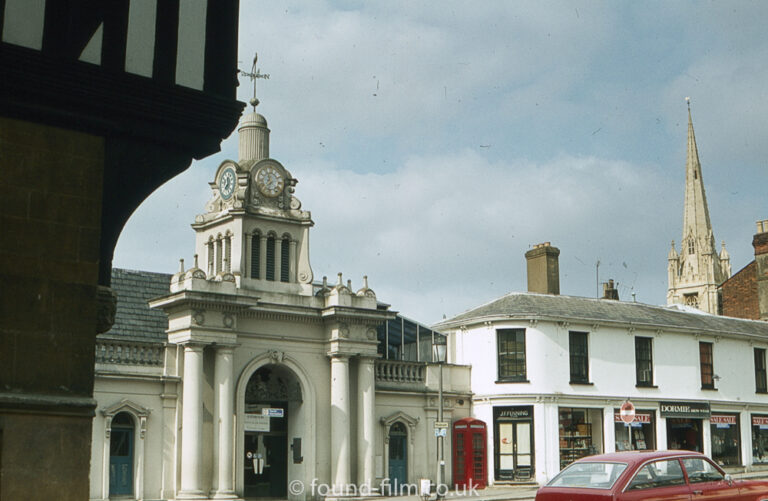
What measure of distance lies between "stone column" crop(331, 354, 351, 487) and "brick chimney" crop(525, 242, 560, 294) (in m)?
12.2

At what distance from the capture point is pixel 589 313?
1533 inches

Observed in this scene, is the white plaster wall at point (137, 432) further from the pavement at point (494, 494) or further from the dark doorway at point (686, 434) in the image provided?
the dark doorway at point (686, 434)

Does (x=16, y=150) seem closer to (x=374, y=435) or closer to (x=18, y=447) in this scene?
(x=18, y=447)

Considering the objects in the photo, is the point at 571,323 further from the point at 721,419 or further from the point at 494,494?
the point at 721,419

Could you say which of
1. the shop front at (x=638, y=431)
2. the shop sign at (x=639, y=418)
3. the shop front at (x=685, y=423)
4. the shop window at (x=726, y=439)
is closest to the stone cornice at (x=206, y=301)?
the shop sign at (x=639, y=418)

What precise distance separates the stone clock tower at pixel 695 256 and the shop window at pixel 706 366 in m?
81.4

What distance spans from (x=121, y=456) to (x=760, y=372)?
28341 mm

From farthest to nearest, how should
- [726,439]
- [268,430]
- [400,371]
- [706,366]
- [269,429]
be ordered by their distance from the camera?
1. [726,439]
2. [706,366]
3. [400,371]
4. [269,429]
5. [268,430]

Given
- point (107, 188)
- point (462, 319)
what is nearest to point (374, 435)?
point (462, 319)

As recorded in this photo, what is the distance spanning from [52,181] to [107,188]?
3.85 feet

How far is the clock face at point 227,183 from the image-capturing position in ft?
106

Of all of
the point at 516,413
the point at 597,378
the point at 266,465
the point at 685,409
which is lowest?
the point at 266,465

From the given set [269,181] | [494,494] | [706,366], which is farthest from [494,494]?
[706,366]

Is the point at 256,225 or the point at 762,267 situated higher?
the point at 762,267
